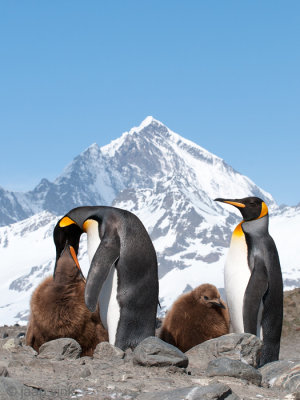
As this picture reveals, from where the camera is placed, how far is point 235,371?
5867 mm

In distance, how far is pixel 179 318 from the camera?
8117 millimetres

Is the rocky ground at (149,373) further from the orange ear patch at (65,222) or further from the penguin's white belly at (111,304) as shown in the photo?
the orange ear patch at (65,222)

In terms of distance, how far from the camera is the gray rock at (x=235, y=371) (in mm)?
5871

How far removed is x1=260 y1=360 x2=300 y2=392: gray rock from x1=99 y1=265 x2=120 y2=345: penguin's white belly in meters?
1.94

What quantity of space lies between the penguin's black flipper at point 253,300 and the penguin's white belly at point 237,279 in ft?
0.53

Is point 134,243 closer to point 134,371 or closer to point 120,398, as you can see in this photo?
point 134,371

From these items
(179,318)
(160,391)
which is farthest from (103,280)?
(160,391)

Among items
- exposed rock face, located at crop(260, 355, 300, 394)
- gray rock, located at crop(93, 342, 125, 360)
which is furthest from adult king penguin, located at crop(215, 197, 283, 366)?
gray rock, located at crop(93, 342, 125, 360)

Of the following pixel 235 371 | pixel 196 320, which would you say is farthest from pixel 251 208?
pixel 235 371

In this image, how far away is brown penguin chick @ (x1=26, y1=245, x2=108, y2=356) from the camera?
7.24 metres

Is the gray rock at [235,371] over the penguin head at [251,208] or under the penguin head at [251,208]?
under

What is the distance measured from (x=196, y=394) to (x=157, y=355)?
46.2 inches

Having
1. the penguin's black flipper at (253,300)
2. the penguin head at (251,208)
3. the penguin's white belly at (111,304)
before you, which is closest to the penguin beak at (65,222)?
the penguin's white belly at (111,304)

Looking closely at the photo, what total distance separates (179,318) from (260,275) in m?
1.30
